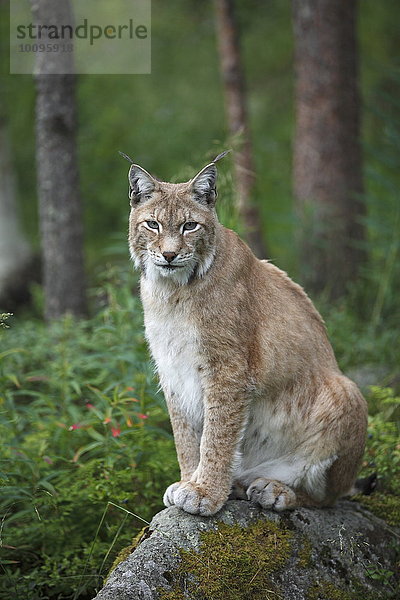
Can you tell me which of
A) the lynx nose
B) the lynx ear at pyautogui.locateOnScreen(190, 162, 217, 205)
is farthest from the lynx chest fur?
the lynx ear at pyautogui.locateOnScreen(190, 162, 217, 205)

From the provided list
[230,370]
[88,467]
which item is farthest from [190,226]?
[88,467]

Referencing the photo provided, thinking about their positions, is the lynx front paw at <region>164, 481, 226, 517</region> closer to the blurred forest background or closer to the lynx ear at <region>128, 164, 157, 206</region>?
the blurred forest background

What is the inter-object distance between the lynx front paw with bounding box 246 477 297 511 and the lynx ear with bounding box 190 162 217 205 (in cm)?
159

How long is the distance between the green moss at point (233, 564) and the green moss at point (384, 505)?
0.91 m

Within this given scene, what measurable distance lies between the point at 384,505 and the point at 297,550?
3.22ft

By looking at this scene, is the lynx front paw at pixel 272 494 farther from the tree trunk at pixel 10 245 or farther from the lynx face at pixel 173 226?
the tree trunk at pixel 10 245

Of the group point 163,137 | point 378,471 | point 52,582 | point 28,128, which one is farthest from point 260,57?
point 52,582

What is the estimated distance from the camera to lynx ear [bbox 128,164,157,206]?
425 centimetres

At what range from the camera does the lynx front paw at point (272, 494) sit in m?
4.18

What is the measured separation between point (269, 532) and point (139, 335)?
2.11 m

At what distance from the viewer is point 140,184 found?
4.29 m

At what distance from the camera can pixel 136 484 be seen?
474 centimetres

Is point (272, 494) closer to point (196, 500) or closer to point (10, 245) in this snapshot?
point (196, 500)

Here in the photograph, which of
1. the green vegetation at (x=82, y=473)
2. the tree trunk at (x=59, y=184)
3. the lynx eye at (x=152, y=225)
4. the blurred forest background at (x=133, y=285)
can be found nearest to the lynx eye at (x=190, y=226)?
the lynx eye at (x=152, y=225)
